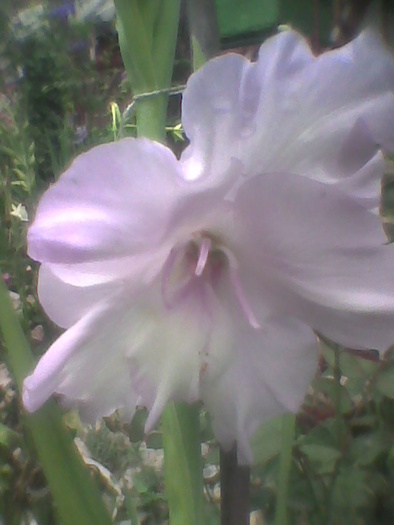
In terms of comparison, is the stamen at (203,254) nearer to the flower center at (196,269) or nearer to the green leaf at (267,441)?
the flower center at (196,269)

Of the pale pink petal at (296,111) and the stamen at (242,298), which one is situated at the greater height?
the pale pink petal at (296,111)

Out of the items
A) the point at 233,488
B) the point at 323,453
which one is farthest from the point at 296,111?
the point at 323,453

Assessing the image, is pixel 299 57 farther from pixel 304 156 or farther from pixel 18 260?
pixel 18 260

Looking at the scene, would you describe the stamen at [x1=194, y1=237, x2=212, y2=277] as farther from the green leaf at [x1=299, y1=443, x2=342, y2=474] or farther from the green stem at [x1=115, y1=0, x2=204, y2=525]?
the green leaf at [x1=299, y1=443, x2=342, y2=474]

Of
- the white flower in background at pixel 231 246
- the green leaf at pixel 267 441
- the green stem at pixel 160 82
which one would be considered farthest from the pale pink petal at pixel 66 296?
the green leaf at pixel 267 441

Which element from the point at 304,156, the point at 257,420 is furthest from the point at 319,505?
the point at 304,156
